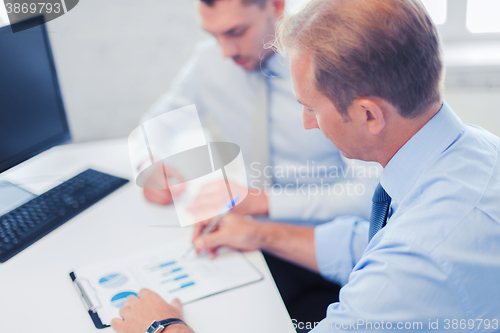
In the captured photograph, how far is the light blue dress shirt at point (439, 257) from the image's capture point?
542mm

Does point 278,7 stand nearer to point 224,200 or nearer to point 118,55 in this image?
point 224,200

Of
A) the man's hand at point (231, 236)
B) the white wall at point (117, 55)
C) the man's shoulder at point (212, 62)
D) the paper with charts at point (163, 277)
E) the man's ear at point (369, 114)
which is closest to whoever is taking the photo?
the man's ear at point (369, 114)

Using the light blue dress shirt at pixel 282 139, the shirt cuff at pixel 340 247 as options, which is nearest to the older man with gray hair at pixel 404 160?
the shirt cuff at pixel 340 247

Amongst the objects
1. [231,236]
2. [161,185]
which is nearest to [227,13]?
[161,185]

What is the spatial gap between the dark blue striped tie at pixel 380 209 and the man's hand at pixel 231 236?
10.3 inches

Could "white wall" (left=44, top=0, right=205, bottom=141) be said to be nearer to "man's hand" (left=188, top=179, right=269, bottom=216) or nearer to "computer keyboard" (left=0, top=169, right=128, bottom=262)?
"computer keyboard" (left=0, top=169, right=128, bottom=262)

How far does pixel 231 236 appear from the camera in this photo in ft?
2.96

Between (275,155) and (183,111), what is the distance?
383 mm

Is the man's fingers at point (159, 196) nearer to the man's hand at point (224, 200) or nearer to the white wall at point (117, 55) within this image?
the man's hand at point (224, 200)

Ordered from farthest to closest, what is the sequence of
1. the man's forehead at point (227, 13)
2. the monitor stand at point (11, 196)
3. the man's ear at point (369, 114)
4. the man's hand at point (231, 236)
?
the man's forehead at point (227, 13) < the monitor stand at point (11, 196) < the man's hand at point (231, 236) < the man's ear at point (369, 114)

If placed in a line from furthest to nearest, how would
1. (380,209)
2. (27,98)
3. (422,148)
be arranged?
(27,98) < (380,209) < (422,148)

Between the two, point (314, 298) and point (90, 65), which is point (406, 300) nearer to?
point (314, 298)

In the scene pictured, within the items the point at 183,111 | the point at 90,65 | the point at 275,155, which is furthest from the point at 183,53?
the point at 275,155

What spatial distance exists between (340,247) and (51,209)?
70 cm
